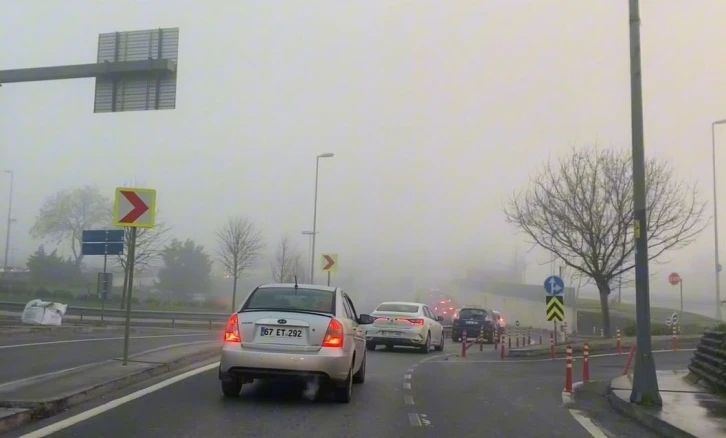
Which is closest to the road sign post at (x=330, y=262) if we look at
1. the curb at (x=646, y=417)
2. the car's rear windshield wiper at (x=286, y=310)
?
the curb at (x=646, y=417)

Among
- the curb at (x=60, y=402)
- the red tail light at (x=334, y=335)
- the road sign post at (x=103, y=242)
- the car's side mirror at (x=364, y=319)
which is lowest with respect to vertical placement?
the curb at (x=60, y=402)

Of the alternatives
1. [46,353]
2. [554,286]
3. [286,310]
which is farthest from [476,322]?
[286,310]

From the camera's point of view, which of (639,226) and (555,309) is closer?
(639,226)

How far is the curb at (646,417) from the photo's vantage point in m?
8.45

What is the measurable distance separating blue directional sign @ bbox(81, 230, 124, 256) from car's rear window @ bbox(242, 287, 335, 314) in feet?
68.5

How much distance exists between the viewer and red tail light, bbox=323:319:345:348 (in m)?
9.64

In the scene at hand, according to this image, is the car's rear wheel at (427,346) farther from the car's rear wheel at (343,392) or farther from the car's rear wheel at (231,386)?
the car's rear wheel at (231,386)

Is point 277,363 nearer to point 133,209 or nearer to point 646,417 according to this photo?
point 133,209

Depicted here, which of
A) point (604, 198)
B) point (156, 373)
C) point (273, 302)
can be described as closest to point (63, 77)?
point (156, 373)

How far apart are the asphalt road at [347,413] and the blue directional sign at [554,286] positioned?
880 cm

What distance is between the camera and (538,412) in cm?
1024

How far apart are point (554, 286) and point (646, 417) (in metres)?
13.1

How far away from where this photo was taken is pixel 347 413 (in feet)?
30.5

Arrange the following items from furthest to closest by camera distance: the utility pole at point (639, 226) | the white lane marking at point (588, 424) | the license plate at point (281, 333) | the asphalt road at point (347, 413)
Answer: the utility pole at point (639, 226) < the license plate at point (281, 333) < the white lane marking at point (588, 424) < the asphalt road at point (347, 413)
